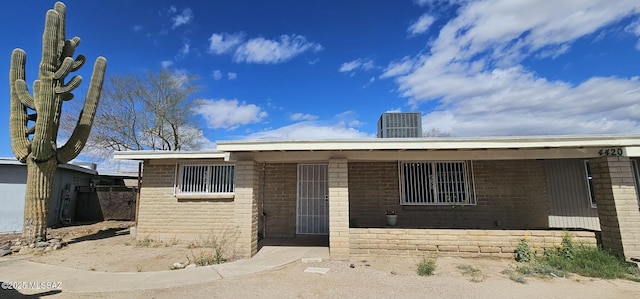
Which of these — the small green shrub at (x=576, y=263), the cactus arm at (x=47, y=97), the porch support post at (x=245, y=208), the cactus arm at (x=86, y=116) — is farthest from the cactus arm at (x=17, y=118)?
the small green shrub at (x=576, y=263)

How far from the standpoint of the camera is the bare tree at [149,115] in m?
17.3

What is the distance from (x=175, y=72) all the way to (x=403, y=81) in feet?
46.2

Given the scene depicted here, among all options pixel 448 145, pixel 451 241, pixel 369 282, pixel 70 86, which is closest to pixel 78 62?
pixel 70 86

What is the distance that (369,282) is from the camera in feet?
15.6

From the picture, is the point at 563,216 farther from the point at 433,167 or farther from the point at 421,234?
the point at 421,234

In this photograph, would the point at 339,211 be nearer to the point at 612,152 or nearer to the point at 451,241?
the point at 451,241

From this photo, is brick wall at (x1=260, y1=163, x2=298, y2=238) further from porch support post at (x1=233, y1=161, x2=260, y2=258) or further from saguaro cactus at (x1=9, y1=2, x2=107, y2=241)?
saguaro cactus at (x1=9, y1=2, x2=107, y2=241)

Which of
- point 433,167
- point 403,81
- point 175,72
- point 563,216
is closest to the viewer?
point 563,216

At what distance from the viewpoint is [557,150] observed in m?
6.13

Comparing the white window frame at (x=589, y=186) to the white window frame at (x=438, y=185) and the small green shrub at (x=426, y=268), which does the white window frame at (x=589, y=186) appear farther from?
the small green shrub at (x=426, y=268)

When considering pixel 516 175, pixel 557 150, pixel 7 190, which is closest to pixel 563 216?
pixel 516 175

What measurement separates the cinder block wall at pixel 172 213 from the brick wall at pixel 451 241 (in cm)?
417

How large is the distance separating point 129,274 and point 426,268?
17.8ft

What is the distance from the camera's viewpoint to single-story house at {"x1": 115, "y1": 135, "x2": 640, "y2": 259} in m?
5.88
